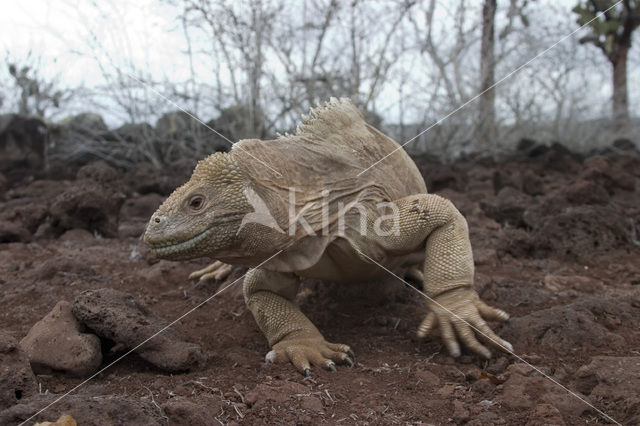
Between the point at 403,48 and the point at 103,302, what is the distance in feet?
39.0

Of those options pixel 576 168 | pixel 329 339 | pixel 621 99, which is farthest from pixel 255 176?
pixel 621 99

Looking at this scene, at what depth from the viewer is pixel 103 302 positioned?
3623mm

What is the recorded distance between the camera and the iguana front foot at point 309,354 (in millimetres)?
3738

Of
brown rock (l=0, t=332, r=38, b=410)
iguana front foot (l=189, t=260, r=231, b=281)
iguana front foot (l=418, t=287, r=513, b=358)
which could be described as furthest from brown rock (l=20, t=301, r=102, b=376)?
iguana front foot (l=189, t=260, r=231, b=281)

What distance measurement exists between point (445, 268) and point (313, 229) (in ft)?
2.98

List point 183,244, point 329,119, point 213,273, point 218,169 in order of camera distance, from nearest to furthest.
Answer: point 183,244
point 218,169
point 329,119
point 213,273

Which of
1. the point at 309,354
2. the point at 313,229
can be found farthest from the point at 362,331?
the point at 313,229

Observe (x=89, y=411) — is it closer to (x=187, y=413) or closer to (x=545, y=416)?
(x=187, y=413)

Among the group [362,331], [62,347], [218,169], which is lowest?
[362,331]

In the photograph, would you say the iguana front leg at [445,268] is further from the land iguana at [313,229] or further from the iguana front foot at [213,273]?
the iguana front foot at [213,273]

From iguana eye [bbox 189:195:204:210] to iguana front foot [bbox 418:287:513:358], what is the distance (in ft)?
5.23

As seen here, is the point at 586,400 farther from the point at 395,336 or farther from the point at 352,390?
the point at 395,336

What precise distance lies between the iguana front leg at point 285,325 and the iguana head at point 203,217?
79 centimetres

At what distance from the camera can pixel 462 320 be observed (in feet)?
12.8
